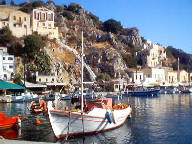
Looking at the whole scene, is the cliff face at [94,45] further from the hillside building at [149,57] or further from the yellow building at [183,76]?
the yellow building at [183,76]

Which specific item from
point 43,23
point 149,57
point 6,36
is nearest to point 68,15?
point 43,23

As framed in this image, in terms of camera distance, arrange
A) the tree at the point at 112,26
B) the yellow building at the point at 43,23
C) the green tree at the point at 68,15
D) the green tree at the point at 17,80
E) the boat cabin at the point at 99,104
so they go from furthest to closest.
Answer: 1. the tree at the point at 112,26
2. the green tree at the point at 68,15
3. the yellow building at the point at 43,23
4. the green tree at the point at 17,80
5. the boat cabin at the point at 99,104

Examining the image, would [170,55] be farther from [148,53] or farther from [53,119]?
[53,119]

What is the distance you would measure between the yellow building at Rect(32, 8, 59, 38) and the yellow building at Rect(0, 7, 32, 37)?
3092 mm

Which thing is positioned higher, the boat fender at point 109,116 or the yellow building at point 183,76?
the yellow building at point 183,76

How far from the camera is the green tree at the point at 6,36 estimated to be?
80875 mm

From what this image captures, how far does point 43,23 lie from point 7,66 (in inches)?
1114

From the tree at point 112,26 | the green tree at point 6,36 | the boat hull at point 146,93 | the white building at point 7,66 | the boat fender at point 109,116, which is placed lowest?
the boat hull at point 146,93

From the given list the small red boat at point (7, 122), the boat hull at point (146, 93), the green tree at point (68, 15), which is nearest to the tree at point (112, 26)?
the green tree at point (68, 15)

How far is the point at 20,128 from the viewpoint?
2662cm

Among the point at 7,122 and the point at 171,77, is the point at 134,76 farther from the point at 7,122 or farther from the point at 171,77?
the point at 7,122

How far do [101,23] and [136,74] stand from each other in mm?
59918

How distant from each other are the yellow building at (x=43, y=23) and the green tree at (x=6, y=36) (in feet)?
37.4

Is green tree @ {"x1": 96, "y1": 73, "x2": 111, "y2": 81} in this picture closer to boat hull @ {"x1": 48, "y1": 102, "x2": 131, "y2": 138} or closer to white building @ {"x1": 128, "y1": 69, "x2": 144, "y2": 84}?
white building @ {"x1": 128, "y1": 69, "x2": 144, "y2": 84}
